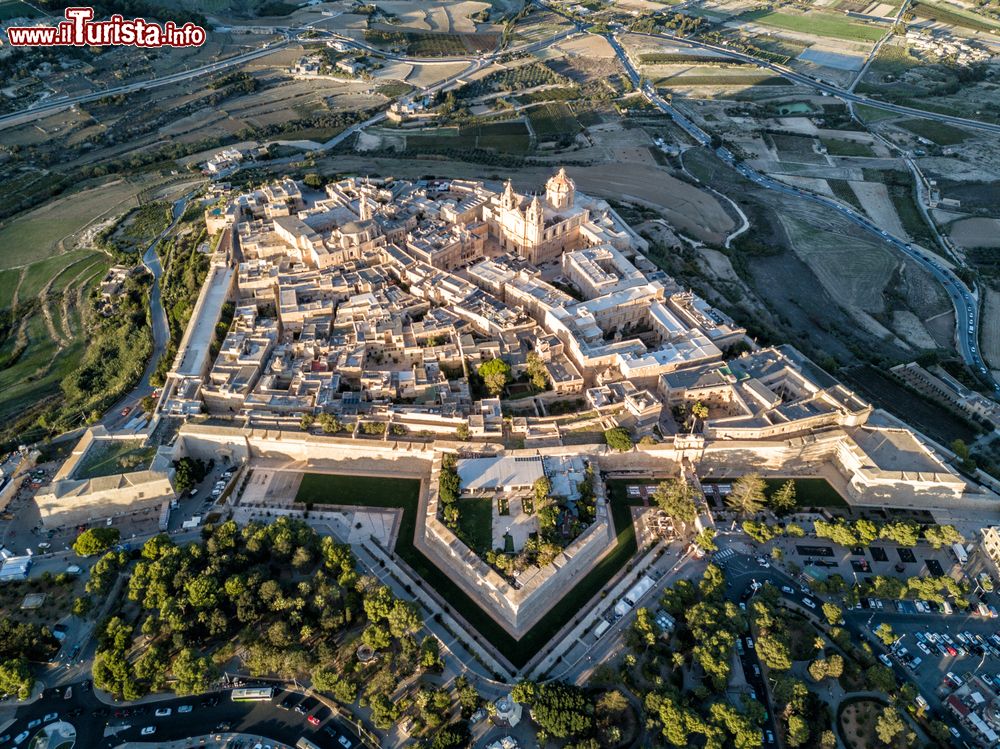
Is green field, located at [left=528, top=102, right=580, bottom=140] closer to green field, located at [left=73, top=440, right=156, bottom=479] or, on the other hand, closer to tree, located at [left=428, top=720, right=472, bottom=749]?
green field, located at [left=73, top=440, right=156, bottom=479]

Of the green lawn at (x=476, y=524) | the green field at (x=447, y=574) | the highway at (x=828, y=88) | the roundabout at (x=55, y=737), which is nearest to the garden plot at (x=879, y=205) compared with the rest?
the highway at (x=828, y=88)

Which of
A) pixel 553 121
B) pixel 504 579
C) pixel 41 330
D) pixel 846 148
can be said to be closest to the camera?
pixel 504 579

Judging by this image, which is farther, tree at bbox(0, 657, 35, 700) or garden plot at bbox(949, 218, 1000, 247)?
garden plot at bbox(949, 218, 1000, 247)

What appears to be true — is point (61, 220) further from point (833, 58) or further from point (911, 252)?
point (833, 58)

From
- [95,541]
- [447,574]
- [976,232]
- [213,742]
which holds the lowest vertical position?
[213,742]

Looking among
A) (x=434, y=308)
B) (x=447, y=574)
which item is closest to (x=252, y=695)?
(x=447, y=574)

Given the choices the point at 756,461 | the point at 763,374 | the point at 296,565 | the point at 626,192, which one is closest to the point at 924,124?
the point at 626,192

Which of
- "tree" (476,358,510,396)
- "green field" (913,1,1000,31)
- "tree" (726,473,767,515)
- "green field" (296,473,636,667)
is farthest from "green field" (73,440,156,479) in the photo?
Answer: "green field" (913,1,1000,31)
